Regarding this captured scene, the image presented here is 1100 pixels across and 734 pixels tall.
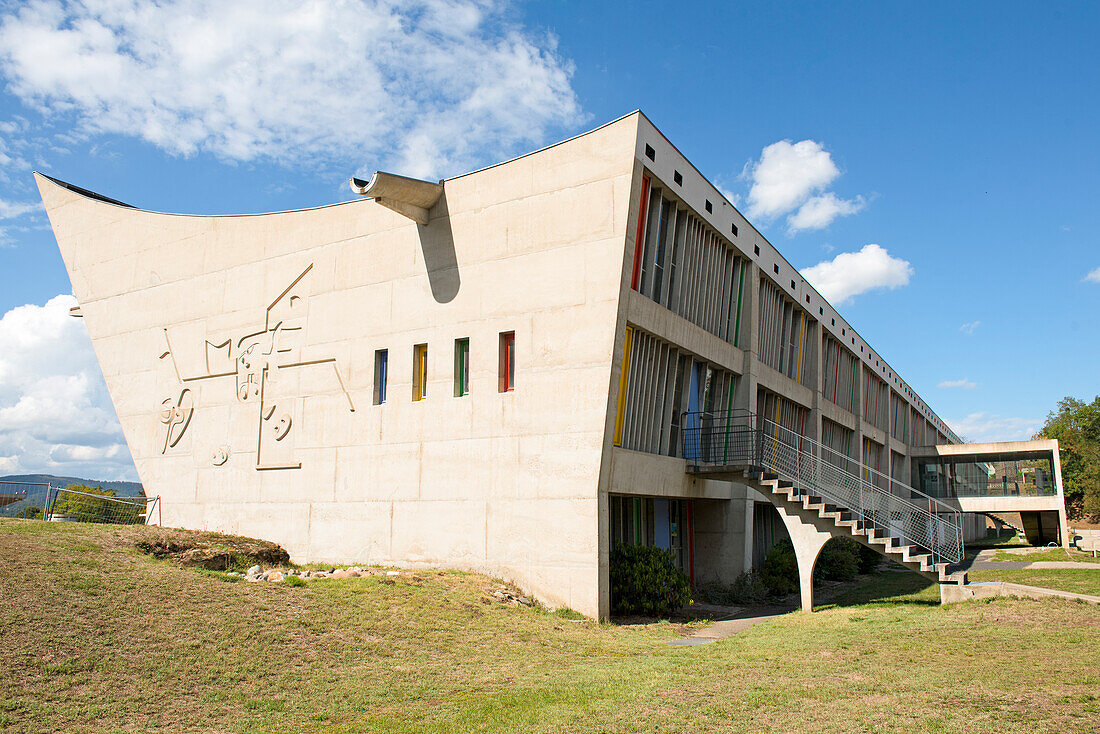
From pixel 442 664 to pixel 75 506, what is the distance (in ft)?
60.6

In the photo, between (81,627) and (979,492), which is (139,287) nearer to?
(81,627)

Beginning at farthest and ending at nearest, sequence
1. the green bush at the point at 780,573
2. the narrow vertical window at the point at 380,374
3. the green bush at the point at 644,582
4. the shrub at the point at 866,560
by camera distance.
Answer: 1. the shrub at the point at 866,560
2. the green bush at the point at 780,573
3. the narrow vertical window at the point at 380,374
4. the green bush at the point at 644,582

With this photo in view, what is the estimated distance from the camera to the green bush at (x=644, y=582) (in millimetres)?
17875

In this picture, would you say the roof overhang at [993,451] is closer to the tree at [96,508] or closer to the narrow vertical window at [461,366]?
the narrow vertical window at [461,366]

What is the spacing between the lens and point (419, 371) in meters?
20.3

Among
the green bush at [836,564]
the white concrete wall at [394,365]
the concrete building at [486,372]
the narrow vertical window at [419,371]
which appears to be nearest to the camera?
the white concrete wall at [394,365]

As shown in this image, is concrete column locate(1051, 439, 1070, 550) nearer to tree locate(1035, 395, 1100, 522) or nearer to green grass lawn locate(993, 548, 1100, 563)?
green grass lawn locate(993, 548, 1100, 563)

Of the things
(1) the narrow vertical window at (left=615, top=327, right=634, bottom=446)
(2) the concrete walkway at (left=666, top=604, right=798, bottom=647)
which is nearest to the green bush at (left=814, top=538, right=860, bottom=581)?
(2) the concrete walkway at (left=666, top=604, right=798, bottom=647)

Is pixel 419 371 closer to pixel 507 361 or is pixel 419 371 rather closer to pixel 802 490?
pixel 507 361

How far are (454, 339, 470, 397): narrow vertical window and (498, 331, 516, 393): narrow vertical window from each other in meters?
1.07

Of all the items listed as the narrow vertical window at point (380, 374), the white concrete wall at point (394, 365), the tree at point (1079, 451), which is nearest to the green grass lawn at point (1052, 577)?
the white concrete wall at point (394, 365)

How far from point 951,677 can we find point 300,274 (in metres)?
19.0

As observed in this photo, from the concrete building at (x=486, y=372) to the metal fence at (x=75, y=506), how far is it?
75 cm

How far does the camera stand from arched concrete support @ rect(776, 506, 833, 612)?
1916 centimetres
